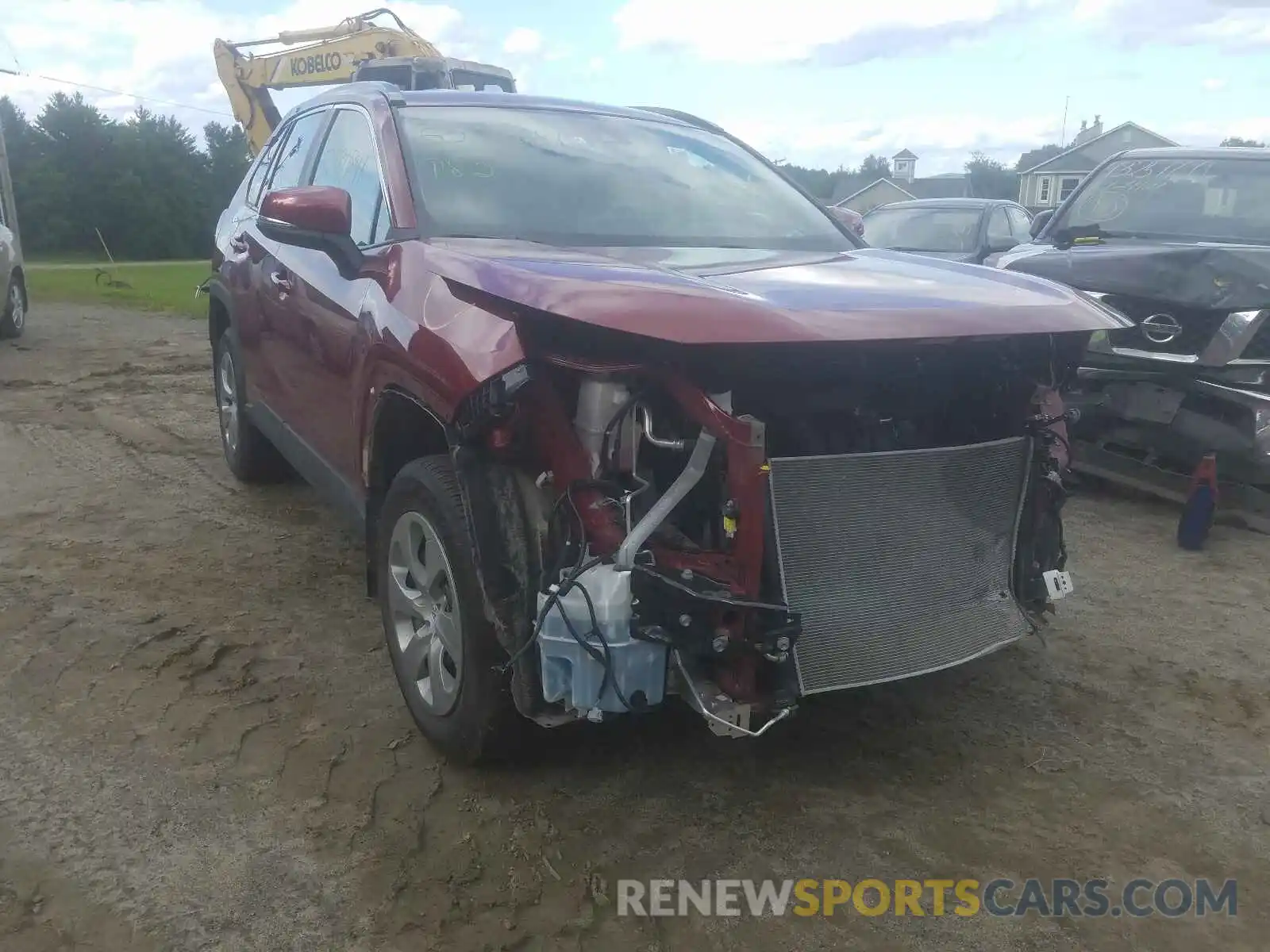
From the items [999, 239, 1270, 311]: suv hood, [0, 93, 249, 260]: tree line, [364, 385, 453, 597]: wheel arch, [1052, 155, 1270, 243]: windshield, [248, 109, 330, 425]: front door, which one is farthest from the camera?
[0, 93, 249, 260]: tree line

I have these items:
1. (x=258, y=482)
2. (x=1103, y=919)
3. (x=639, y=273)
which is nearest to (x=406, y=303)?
(x=639, y=273)

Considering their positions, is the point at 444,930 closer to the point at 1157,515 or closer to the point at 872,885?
the point at 872,885

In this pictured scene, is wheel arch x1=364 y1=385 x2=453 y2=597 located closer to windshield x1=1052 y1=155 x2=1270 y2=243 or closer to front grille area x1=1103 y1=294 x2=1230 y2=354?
front grille area x1=1103 y1=294 x2=1230 y2=354

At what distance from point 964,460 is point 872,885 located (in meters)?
1.16

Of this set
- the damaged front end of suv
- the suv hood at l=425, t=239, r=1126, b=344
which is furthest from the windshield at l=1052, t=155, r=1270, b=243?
the damaged front end of suv

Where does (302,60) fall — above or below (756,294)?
above

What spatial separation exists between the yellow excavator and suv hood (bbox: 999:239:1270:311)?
1024cm

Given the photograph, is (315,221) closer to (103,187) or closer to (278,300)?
(278,300)

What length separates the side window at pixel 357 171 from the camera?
3.57 m

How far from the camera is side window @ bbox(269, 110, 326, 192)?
4.63 metres

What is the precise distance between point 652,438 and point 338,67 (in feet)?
49.7

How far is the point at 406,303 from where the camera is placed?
3.08m

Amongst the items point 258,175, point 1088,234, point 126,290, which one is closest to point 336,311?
point 258,175

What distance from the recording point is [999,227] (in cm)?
1033
